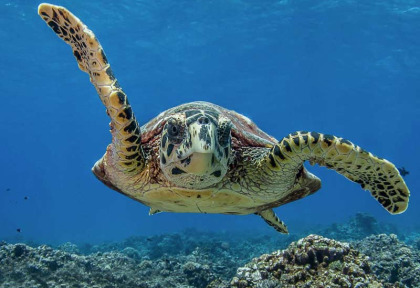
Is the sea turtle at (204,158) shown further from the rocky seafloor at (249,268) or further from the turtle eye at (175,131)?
the rocky seafloor at (249,268)

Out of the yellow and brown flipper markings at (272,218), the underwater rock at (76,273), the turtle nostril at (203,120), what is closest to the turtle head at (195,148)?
the turtle nostril at (203,120)

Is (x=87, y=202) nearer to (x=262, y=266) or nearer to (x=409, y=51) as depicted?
(x=409, y=51)

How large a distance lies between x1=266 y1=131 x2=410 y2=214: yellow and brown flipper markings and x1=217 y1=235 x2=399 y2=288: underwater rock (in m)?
0.91

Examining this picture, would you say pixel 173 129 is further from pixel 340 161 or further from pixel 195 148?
pixel 340 161

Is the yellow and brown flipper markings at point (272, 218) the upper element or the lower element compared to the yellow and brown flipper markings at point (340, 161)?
upper

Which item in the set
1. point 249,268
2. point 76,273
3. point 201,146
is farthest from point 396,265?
point 76,273

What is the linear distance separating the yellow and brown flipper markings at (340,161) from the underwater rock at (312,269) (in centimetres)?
91

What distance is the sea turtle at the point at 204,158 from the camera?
312 centimetres

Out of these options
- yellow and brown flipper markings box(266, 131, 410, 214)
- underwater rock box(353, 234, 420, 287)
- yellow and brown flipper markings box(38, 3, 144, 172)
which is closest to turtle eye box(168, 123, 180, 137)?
yellow and brown flipper markings box(38, 3, 144, 172)

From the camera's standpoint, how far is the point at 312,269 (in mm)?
4254

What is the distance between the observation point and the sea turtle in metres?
3.12

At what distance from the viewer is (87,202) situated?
144375 millimetres

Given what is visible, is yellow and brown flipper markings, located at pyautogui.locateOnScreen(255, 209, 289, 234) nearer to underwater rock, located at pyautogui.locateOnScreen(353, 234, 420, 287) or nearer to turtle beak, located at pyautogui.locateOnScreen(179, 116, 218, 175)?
underwater rock, located at pyautogui.locateOnScreen(353, 234, 420, 287)

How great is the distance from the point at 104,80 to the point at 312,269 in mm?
3347
